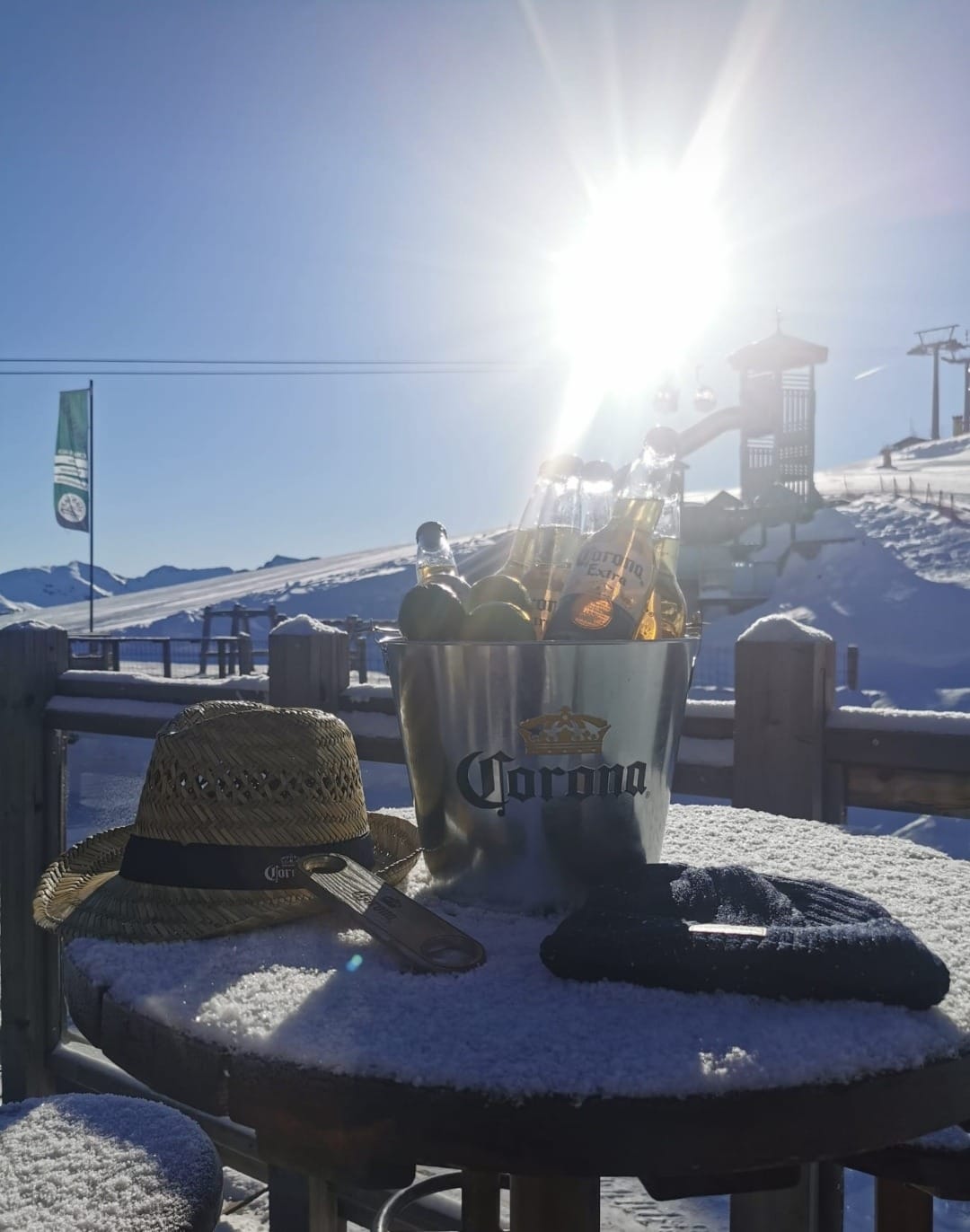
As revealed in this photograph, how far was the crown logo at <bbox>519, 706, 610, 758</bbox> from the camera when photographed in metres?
1.00

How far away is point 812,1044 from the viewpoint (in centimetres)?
68

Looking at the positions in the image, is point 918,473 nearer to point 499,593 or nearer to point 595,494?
point 595,494

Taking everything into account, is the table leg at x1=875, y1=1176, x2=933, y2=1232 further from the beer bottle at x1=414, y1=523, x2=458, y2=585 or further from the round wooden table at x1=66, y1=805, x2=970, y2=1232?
the beer bottle at x1=414, y1=523, x2=458, y2=585

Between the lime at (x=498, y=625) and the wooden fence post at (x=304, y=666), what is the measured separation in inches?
62.1

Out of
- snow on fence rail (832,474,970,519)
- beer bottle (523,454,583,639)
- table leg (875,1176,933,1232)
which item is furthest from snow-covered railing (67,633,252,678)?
snow on fence rail (832,474,970,519)

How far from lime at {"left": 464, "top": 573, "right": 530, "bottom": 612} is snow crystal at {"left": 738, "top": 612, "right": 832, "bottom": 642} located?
0.94 meters

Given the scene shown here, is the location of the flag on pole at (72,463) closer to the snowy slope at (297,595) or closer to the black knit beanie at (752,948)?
the snowy slope at (297,595)

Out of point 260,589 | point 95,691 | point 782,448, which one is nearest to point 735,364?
point 782,448

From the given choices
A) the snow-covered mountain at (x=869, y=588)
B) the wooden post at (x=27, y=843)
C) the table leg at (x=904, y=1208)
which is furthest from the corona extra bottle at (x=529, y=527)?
the snow-covered mountain at (x=869, y=588)

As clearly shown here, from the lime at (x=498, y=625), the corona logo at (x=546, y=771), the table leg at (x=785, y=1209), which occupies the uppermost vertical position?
the lime at (x=498, y=625)

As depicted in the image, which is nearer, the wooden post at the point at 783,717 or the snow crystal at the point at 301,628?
the wooden post at the point at 783,717

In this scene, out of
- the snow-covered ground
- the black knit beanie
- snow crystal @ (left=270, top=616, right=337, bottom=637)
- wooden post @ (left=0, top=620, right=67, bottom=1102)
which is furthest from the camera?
the snow-covered ground

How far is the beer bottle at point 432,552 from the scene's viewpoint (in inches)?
59.1

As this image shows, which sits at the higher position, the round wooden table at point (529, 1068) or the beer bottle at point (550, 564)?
the beer bottle at point (550, 564)
